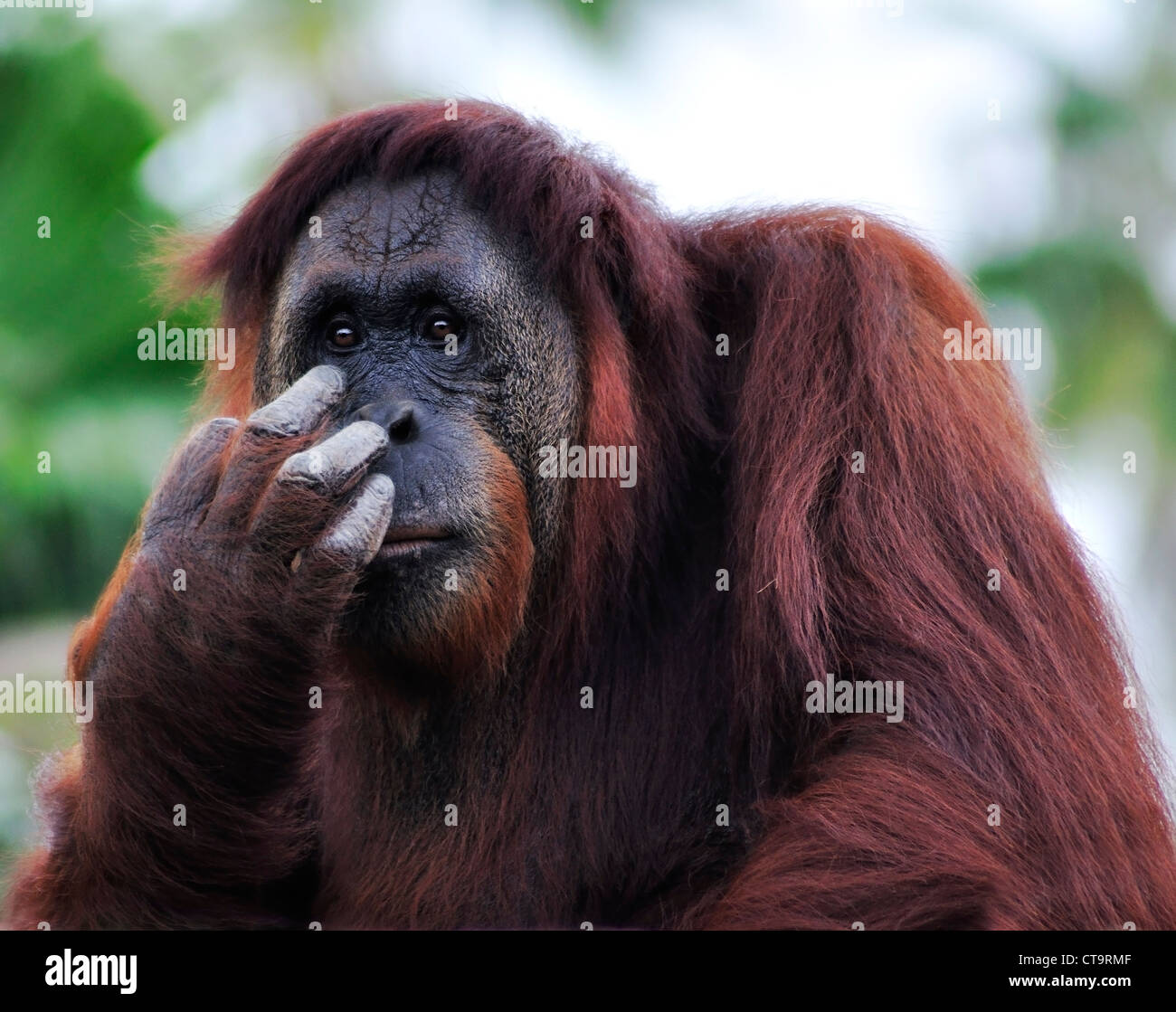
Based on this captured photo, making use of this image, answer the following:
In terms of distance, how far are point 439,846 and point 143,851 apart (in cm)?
65

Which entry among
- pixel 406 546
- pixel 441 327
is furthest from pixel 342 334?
pixel 406 546

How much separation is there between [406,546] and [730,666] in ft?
2.51

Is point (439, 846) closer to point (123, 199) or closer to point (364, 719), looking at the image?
point (364, 719)

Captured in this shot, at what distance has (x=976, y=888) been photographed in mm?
2559

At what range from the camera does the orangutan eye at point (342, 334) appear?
323cm

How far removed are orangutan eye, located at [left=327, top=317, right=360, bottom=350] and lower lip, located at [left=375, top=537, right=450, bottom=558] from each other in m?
0.54

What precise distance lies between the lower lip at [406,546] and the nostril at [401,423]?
216 millimetres

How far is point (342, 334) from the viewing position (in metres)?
3.24

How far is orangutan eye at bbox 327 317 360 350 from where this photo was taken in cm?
323

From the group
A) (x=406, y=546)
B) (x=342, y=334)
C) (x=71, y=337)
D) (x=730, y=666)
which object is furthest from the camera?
(x=71, y=337)

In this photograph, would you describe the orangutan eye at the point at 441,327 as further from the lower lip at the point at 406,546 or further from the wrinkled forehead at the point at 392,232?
the lower lip at the point at 406,546

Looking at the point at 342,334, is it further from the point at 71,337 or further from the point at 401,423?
the point at 71,337

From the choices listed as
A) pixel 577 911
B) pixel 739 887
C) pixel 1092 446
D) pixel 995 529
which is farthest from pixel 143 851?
pixel 1092 446

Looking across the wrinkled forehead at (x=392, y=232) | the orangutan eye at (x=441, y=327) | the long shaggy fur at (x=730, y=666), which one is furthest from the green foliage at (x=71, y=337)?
the orangutan eye at (x=441, y=327)
